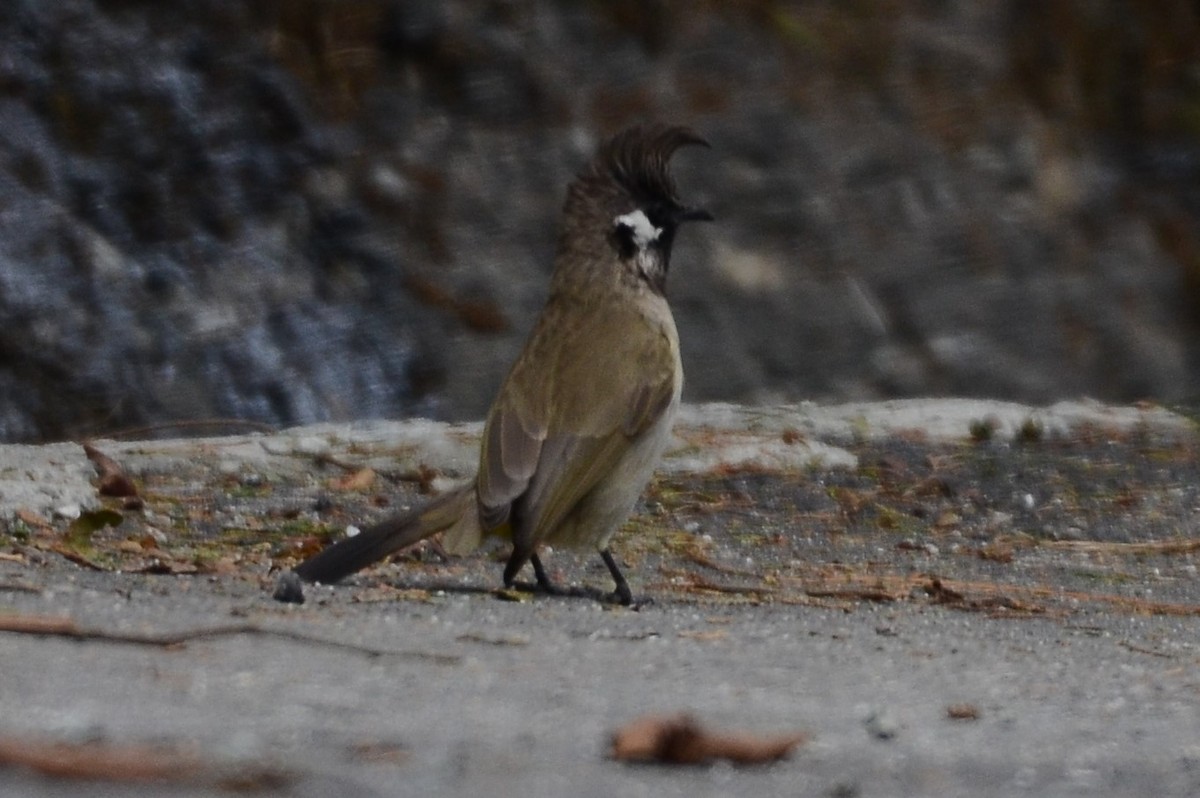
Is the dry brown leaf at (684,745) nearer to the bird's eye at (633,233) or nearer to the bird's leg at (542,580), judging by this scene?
the bird's leg at (542,580)

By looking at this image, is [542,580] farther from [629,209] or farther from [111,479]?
[111,479]

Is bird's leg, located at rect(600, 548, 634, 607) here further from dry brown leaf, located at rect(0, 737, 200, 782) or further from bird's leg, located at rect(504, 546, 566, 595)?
dry brown leaf, located at rect(0, 737, 200, 782)

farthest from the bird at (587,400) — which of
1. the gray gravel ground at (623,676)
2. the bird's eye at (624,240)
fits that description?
the gray gravel ground at (623,676)

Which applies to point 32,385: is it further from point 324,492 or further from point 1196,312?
point 1196,312

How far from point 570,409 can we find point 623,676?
1.85 m

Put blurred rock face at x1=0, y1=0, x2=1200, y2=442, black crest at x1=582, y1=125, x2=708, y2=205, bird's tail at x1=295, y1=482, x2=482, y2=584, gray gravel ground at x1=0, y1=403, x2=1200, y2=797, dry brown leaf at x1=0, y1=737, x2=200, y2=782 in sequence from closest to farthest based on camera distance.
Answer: dry brown leaf at x1=0, y1=737, x2=200, y2=782, gray gravel ground at x1=0, y1=403, x2=1200, y2=797, bird's tail at x1=295, y1=482, x2=482, y2=584, black crest at x1=582, y1=125, x2=708, y2=205, blurred rock face at x1=0, y1=0, x2=1200, y2=442

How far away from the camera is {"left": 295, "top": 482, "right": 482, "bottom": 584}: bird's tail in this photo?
492cm

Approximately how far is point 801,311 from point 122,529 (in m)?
4.26

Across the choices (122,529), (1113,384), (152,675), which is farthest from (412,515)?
(1113,384)

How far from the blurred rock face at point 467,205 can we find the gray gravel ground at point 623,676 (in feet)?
8.73

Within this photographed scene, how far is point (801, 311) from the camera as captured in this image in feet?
30.6

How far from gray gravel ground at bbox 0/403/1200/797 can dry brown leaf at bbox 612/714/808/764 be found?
22mm

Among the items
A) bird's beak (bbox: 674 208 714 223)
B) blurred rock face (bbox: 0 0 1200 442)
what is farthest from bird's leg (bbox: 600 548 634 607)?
blurred rock face (bbox: 0 0 1200 442)

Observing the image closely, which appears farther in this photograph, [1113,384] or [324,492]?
[1113,384]
